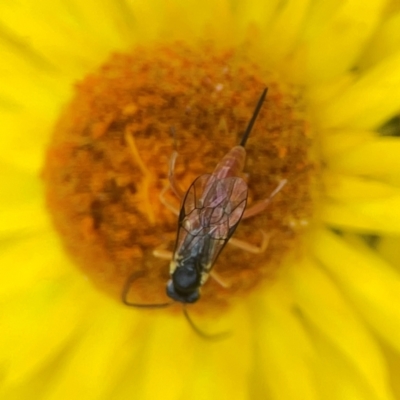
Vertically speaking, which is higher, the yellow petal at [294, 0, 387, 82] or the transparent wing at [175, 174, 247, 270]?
the yellow petal at [294, 0, 387, 82]

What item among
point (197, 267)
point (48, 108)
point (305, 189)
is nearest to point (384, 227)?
point (305, 189)

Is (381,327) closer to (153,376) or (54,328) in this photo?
(153,376)

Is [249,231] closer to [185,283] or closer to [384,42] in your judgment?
[185,283]

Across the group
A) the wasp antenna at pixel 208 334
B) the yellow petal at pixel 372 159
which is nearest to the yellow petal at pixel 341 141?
the yellow petal at pixel 372 159

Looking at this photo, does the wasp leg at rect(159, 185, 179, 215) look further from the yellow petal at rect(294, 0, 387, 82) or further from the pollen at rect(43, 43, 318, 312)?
the yellow petal at rect(294, 0, 387, 82)

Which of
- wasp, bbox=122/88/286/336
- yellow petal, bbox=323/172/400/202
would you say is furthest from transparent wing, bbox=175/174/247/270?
yellow petal, bbox=323/172/400/202

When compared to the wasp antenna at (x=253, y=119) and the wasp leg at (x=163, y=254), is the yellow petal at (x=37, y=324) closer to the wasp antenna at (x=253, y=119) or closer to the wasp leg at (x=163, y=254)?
the wasp leg at (x=163, y=254)

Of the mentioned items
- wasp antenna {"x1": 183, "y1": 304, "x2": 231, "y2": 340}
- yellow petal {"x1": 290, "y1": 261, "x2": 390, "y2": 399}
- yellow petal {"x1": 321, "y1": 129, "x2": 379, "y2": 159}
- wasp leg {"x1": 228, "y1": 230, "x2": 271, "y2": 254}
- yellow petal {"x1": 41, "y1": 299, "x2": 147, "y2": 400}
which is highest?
yellow petal {"x1": 321, "y1": 129, "x2": 379, "y2": 159}

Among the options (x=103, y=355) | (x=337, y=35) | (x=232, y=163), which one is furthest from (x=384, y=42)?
(x=103, y=355)
